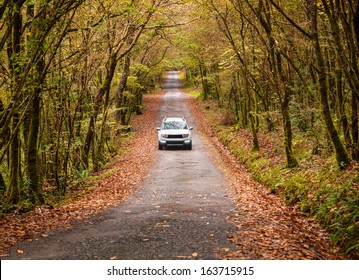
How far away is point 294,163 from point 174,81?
6619cm

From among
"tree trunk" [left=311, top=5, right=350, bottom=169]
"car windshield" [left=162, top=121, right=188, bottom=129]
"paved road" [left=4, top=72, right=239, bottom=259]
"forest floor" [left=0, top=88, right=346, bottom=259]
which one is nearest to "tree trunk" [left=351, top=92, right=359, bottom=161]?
"tree trunk" [left=311, top=5, right=350, bottom=169]

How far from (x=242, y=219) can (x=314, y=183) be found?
324 centimetres

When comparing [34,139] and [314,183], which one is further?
[34,139]

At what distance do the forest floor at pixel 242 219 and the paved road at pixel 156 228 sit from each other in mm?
355

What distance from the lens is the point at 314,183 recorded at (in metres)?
11.0

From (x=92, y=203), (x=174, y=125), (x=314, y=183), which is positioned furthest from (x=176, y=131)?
(x=314, y=183)

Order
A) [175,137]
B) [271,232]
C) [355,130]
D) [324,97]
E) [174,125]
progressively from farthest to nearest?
[174,125]
[175,137]
[355,130]
[324,97]
[271,232]

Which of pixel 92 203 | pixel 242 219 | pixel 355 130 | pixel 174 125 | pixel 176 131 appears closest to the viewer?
pixel 242 219

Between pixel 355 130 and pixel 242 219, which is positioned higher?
pixel 355 130

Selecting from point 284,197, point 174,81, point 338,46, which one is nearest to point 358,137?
point 284,197

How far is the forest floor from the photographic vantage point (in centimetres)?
665

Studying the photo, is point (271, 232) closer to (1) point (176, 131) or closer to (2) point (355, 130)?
(2) point (355, 130)

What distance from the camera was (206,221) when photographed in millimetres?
8672

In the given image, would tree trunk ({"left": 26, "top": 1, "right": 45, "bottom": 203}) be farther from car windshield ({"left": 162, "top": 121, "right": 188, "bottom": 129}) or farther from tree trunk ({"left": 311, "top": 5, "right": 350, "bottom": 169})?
car windshield ({"left": 162, "top": 121, "right": 188, "bottom": 129})
